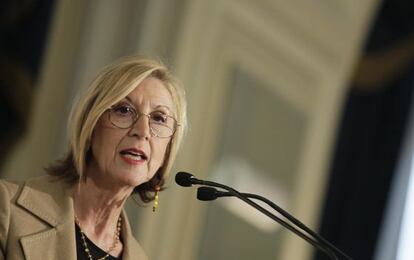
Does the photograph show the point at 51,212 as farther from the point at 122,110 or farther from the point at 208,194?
the point at 208,194

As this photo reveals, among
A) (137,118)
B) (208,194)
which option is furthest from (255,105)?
(137,118)

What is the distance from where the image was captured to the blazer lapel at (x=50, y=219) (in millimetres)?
2264

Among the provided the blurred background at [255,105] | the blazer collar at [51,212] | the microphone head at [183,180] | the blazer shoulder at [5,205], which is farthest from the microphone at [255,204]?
the blurred background at [255,105]

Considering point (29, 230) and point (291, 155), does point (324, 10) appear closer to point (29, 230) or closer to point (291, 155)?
point (291, 155)

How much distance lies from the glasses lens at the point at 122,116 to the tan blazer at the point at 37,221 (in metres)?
0.21

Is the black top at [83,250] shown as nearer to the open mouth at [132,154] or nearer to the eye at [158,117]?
the open mouth at [132,154]

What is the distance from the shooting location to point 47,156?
5531 millimetres

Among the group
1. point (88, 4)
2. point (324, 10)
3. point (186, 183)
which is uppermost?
point (324, 10)

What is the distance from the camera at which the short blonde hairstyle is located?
2.40 metres

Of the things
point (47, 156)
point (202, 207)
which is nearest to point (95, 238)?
point (47, 156)

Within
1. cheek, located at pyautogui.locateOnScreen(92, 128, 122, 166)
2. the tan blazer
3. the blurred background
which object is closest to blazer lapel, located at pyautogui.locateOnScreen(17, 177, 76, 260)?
the tan blazer

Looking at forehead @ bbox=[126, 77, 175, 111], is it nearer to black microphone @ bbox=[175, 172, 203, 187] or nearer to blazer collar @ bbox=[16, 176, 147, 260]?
black microphone @ bbox=[175, 172, 203, 187]

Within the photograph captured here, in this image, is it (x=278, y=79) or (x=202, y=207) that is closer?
(x=202, y=207)

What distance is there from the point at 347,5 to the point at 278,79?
838mm
